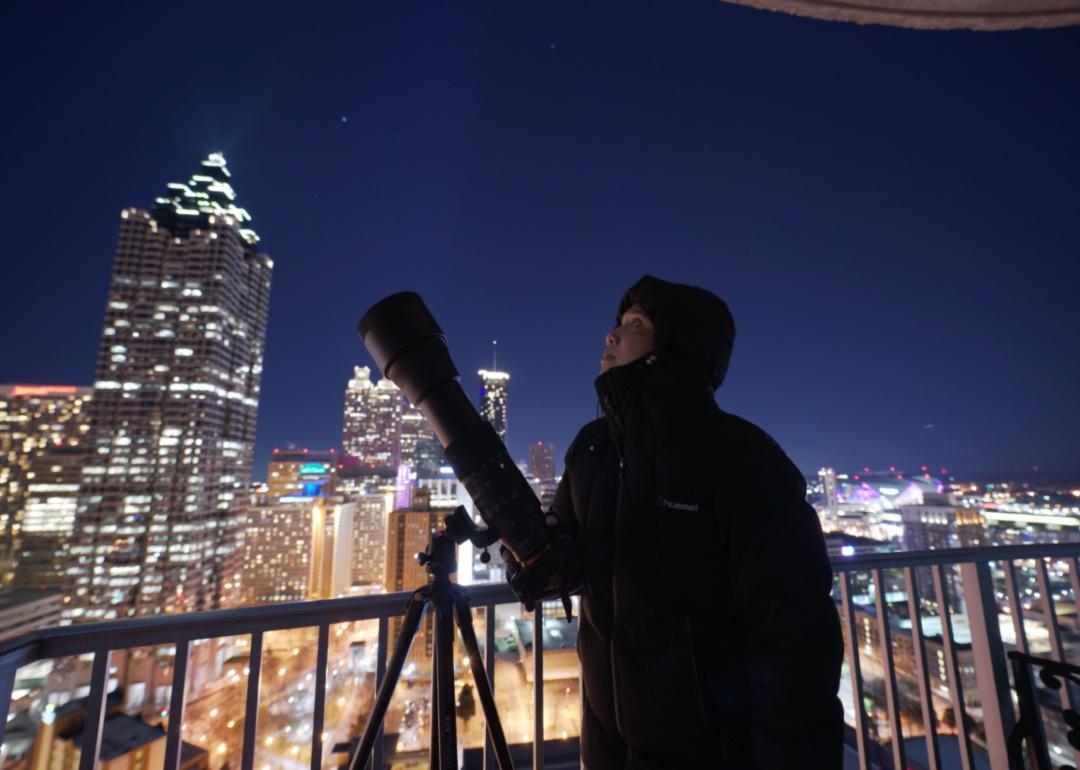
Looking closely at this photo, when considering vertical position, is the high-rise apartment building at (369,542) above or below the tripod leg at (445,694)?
below

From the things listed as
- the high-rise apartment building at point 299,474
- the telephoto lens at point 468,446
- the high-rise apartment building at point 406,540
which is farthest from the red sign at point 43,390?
the telephoto lens at point 468,446

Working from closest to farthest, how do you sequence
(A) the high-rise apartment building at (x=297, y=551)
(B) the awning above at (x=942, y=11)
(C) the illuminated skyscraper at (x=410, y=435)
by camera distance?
(B) the awning above at (x=942, y=11) → (A) the high-rise apartment building at (x=297, y=551) → (C) the illuminated skyscraper at (x=410, y=435)

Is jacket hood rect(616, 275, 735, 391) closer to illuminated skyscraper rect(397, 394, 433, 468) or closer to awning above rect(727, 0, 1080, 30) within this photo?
awning above rect(727, 0, 1080, 30)

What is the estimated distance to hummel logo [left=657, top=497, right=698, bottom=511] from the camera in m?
0.98

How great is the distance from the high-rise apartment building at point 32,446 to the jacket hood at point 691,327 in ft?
135

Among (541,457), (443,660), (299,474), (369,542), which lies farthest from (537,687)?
(299,474)

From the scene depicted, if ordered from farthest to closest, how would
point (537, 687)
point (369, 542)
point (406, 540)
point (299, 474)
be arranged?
point (299, 474) < point (369, 542) < point (406, 540) < point (537, 687)

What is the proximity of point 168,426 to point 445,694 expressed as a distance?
3765 centimetres

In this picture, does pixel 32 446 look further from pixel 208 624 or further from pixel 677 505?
pixel 677 505

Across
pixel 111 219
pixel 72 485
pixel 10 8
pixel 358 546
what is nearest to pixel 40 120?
pixel 111 219

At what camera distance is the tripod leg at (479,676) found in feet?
3.13

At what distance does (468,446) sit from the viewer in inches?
41.0

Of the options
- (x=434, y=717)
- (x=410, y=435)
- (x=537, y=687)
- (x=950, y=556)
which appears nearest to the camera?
(x=434, y=717)

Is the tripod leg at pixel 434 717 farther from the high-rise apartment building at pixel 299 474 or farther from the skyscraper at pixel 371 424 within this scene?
the skyscraper at pixel 371 424
